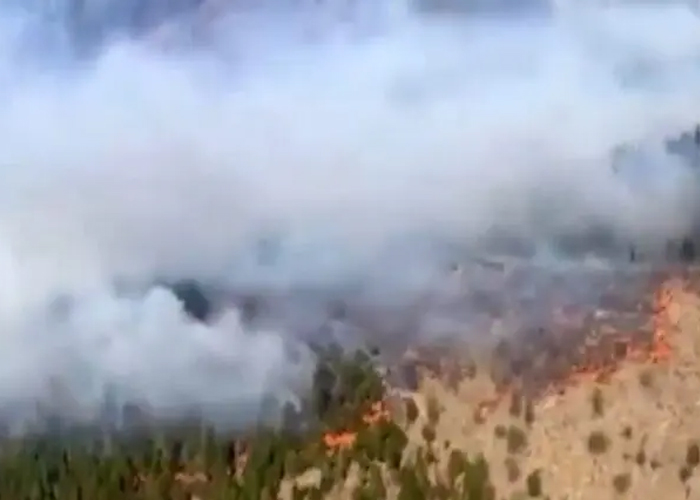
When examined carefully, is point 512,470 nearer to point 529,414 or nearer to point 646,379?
point 529,414

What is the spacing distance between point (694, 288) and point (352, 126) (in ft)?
1.51

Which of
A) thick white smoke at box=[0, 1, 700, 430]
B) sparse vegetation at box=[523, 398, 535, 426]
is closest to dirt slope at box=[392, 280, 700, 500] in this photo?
sparse vegetation at box=[523, 398, 535, 426]

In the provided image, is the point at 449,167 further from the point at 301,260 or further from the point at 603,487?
the point at 603,487

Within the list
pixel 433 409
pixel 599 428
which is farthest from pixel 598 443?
pixel 433 409

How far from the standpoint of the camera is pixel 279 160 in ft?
5.09

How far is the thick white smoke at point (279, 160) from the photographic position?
1530 millimetres

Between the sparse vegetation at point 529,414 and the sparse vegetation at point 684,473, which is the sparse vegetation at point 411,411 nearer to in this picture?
the sparse vegetation at point 529,414

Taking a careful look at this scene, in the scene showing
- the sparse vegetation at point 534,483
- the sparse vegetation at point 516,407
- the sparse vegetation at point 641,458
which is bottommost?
the sparse vegetation at point 534,483

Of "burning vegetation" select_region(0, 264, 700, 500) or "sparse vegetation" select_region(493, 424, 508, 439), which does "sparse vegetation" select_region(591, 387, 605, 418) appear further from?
"sparse vegetation" select_region(493, 424, 508, 439)

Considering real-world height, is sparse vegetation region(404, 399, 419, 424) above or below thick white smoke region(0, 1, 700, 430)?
below

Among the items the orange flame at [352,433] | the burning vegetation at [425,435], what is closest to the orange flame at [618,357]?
the burning vegetation at [425,435]

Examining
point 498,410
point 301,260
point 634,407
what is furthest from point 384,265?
point 634,407

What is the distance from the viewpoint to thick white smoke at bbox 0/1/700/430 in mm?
1530

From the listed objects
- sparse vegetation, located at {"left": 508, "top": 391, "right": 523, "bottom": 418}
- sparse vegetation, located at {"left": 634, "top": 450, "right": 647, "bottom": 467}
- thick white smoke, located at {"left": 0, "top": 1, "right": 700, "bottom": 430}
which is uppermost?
thick white smoke, located at {"left": 0, "top": 1, "right": 700, "bottom": 430}
